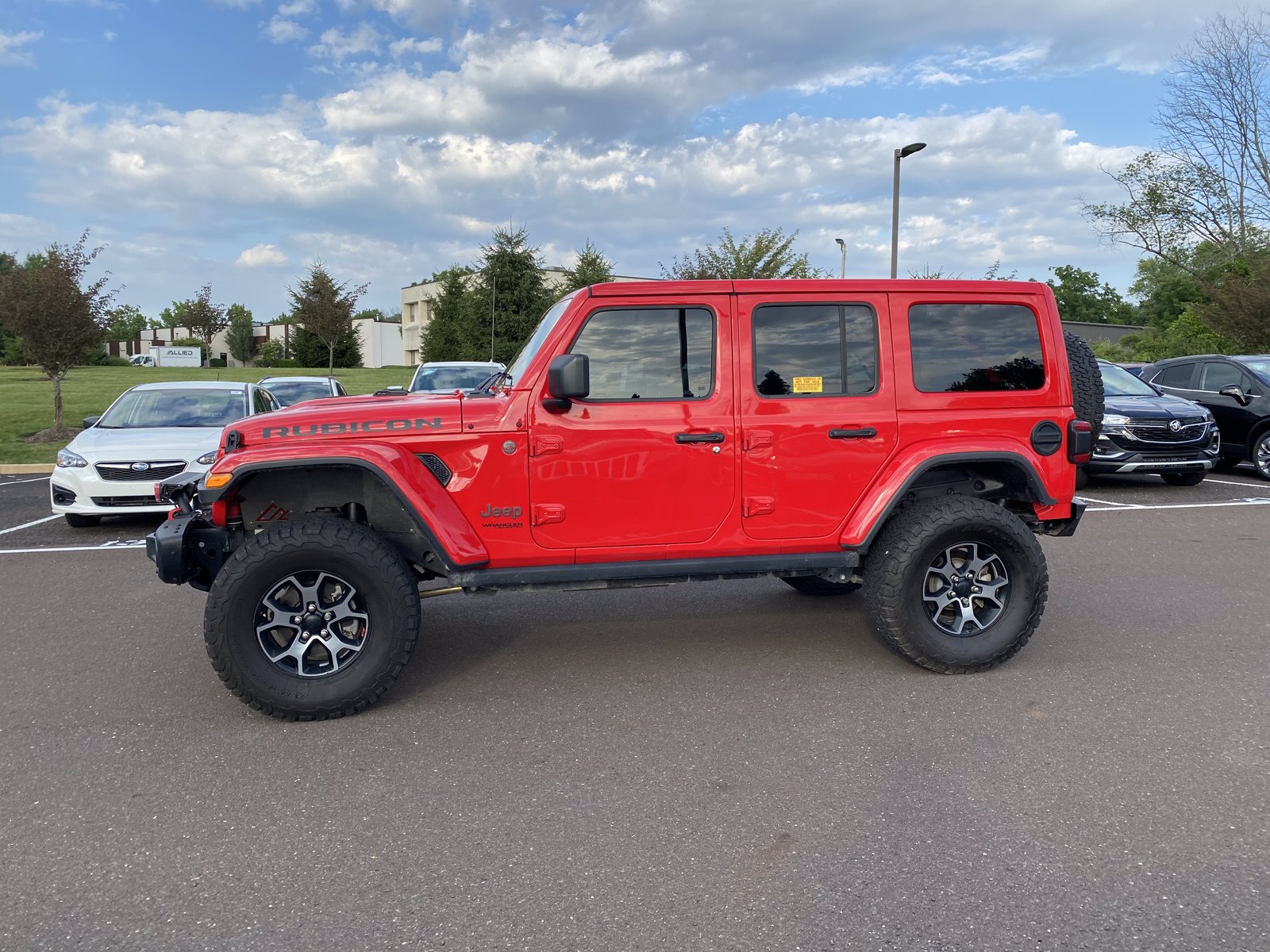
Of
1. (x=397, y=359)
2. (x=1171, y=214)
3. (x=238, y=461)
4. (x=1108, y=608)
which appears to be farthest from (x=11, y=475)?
(x=397, y=359)

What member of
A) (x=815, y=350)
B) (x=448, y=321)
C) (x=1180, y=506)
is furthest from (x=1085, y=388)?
(x=448, y=321)

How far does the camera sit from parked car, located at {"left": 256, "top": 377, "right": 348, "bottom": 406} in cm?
1437

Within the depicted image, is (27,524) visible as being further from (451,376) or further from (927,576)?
(927,576)

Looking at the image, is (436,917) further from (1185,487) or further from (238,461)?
(1185,487)

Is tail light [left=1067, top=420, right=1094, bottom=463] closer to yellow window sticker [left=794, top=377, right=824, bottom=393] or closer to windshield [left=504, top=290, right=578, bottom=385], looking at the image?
yellow window sticker [left=794, top=377, right=824, bottom=393]

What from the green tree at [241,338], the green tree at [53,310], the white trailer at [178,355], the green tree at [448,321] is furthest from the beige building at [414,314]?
the green tree at [53,310]

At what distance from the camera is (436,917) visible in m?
2.75

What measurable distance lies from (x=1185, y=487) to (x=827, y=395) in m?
9.67

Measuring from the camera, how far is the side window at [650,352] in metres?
4.60

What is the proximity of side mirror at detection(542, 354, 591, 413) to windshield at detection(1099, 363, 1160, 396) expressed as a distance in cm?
1019

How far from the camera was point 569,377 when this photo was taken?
426 centimetres

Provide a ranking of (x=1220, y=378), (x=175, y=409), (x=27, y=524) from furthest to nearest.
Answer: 1. (x=1220, y=378)
2. (x=175, y=409)
3. (x=27, y=524)

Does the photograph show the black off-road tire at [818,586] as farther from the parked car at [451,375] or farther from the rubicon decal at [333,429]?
the parked car at [451,375]

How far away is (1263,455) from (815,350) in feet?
36.5
